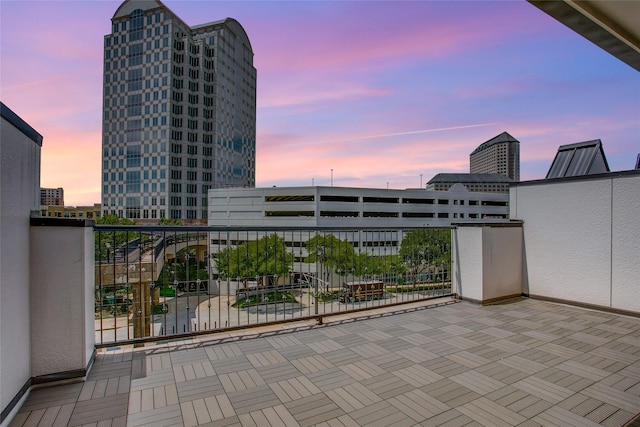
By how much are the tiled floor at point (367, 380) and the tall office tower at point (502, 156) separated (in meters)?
165

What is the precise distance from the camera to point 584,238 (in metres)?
4.73

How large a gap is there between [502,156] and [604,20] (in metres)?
174

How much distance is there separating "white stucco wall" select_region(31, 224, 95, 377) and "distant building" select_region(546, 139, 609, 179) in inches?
260

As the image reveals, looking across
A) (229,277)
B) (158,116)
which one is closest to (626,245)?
(229,277)

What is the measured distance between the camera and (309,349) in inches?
128

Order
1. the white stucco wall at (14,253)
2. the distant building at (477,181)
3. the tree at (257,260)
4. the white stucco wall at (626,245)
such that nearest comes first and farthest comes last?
the white stucco wall at (14,253) → the tree at (257,260) → the white stucco wall at (626,245) → the distant building at (477,181)

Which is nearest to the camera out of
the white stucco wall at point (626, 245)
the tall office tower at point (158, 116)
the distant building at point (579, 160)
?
the white stucco wall at point (626, 245)

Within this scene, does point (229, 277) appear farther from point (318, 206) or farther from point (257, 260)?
point (318, 206)

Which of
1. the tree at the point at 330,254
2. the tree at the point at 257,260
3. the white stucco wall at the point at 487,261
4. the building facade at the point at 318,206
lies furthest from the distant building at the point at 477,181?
the white stucco wall at the point at 487,261

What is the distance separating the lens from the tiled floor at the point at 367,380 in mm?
2102

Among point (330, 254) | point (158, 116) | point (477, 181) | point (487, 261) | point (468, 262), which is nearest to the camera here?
point (487, 261)

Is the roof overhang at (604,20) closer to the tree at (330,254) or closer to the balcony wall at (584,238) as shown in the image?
the balcony wall at (584,238)

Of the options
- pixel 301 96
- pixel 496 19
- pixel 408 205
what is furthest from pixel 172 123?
pixel 496 19

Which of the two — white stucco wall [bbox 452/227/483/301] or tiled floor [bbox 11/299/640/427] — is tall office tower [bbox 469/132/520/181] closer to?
white stucco wall [bbox 452/227/483/301]
